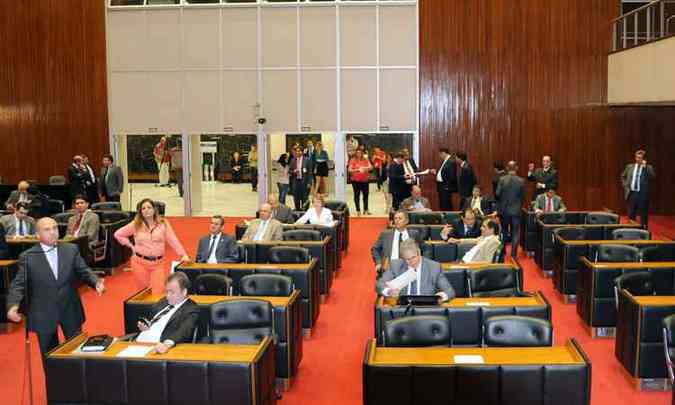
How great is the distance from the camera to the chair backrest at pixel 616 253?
30.7ft

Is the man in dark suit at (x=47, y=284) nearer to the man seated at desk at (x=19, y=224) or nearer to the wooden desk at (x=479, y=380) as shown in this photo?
the wooden desk at (x=479, y=380)

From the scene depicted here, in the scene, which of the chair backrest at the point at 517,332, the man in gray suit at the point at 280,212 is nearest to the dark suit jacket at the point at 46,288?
the chair backrest at the point at 517,332

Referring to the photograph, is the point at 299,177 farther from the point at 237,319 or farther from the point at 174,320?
the point at 174,320

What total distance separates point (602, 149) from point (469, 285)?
39.9 feet

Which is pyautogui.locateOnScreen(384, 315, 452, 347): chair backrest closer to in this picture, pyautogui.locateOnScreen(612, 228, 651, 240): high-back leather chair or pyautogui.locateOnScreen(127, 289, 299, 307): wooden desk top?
pyautogui.locateOnScreen(127, 289, 299, 307): wooden desk top

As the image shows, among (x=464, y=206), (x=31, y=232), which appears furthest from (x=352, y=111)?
(x=31, y=232)

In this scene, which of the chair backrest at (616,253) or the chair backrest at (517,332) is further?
the chair backrest at (616,253)

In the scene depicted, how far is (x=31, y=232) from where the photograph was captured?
463 inches

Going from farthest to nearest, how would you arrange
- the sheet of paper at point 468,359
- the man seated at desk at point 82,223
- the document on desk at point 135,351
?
the man seated at desk at point 82,223 → the document on desk at point 135,351 → the sheet of paper at point 468,359

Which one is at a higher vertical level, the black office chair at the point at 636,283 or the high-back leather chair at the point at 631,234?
the high-back leather chair at the point at 631,234

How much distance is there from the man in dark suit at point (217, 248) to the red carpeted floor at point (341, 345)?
4.47 feet

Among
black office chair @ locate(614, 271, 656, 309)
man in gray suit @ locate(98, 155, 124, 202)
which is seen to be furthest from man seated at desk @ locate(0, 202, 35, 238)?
black office chair @ locate(614, 271, 656, 309)

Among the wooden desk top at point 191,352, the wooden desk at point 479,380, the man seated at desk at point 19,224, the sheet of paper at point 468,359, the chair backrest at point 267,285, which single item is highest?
the man seated at desk at point 19,224

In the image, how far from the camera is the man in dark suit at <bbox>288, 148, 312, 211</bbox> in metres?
18.7
